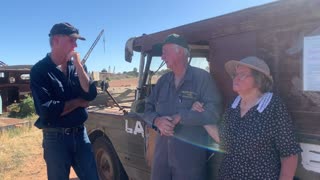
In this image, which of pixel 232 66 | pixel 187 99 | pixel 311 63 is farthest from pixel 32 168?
pixel 311 63

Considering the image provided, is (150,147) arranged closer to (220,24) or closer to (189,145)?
(189,145)

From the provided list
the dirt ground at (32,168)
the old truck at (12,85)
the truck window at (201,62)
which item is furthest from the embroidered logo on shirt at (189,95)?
the old truck at (12,85)

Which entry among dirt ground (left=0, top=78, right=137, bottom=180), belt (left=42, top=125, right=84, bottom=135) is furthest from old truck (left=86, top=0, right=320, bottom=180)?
dirt ground (left=0, top=78, right=137, bottom=180)

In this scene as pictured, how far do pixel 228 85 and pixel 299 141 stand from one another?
0.74m

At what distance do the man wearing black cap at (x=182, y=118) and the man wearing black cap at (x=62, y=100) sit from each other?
68cm

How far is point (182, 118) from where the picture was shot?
2936 mm

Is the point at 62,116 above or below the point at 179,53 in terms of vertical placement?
below

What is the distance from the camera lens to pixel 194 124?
2920 mm

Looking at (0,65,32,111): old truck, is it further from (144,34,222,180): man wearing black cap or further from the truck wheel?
(144,34,222,180): man wearing black cap

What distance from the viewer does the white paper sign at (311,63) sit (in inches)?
92.6

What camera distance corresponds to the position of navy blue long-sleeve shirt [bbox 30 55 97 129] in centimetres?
317

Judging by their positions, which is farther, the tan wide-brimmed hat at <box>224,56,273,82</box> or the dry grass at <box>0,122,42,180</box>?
the dry grass at <box>0,122,42,180</box>

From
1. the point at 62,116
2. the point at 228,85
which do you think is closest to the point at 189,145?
the point at 228,85

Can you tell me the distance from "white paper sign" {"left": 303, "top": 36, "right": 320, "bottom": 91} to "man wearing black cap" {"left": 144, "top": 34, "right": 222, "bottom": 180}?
2.49ft
